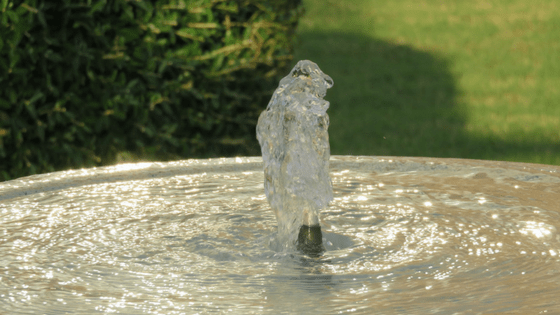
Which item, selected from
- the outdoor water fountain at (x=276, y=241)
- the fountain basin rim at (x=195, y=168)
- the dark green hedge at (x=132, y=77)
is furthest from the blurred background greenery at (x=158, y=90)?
the outdoor water fountain at (x=276, y=241)

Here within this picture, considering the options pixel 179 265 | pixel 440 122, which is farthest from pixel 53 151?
pixel 440 122

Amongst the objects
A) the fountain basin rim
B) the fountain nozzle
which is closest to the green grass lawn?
the fountain basin rim

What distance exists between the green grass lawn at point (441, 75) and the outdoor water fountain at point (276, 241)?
10.1ft

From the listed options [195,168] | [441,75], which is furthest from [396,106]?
[195,168]

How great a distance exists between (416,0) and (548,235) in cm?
871

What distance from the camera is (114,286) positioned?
123cm

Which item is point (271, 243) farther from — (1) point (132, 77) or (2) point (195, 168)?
(1) point (132, 77)

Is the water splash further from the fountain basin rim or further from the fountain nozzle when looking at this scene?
A: the fountain basin rim

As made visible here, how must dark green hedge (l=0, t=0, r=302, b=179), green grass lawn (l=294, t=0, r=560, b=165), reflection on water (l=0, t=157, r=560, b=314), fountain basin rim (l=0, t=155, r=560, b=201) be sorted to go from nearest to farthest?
reflection on water (l=0, t=157, r=560, b=314)
fountain basin rim (l=0, t=155, r=560, b=201)
dark green hedge (l=0, t=0, r=302, b=179)
green grass lawn (l=294, t=0, r=560, b=165)

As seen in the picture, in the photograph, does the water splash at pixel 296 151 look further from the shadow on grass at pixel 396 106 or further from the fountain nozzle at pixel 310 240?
the shadow on grass at pixel 396 106

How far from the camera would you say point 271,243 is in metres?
1.53

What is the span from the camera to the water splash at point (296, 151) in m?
1.56

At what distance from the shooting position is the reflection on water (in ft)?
3.74

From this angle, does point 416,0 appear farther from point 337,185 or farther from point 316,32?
point 337,185
